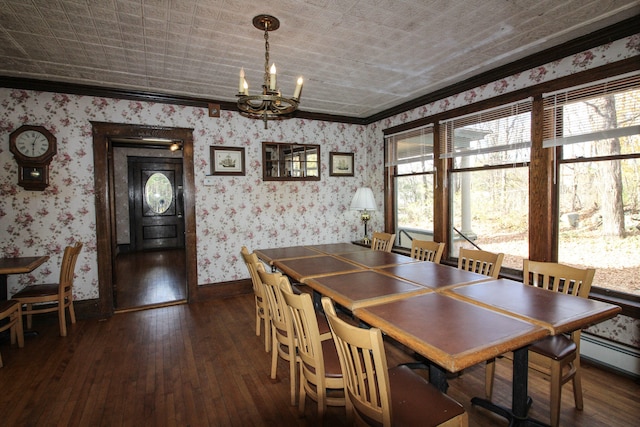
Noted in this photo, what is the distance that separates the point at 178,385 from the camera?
242cm

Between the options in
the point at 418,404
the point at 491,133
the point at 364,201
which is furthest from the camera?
the point at 364,201

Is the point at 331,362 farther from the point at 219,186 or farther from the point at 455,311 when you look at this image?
the point at 219,186

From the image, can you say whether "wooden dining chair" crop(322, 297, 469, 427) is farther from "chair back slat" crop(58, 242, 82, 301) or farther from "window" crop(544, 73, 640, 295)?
"chair back slat" crop(58, 242, 82, 301)

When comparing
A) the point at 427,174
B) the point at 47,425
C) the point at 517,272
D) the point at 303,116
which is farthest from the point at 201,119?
the point at 517,272

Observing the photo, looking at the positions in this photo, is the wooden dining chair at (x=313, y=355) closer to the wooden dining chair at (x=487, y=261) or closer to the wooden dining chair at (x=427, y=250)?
the wooden dining chair at (x=487, y=261)

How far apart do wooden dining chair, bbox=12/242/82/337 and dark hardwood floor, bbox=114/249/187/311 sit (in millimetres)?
694

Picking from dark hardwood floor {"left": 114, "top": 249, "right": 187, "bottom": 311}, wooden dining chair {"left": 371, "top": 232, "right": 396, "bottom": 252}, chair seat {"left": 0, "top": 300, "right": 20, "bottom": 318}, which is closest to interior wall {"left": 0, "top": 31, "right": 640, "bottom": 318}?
dark hardwood floor {"left": 114, "top": 249, "right": 187, "bottom": 311}

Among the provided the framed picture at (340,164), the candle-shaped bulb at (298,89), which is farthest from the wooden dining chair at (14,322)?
the framed picture at (340,164)

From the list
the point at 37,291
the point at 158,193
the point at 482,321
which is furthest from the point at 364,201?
the point at 158,193

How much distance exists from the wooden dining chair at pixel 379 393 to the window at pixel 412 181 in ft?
10.3

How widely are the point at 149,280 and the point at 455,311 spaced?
17.3 feet

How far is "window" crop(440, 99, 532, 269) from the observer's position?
325 cm

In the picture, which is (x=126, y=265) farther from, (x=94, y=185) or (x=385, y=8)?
(x=385, y=8)

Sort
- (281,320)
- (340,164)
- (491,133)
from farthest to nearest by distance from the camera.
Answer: (340,164) → (491,133) → (281,320)
